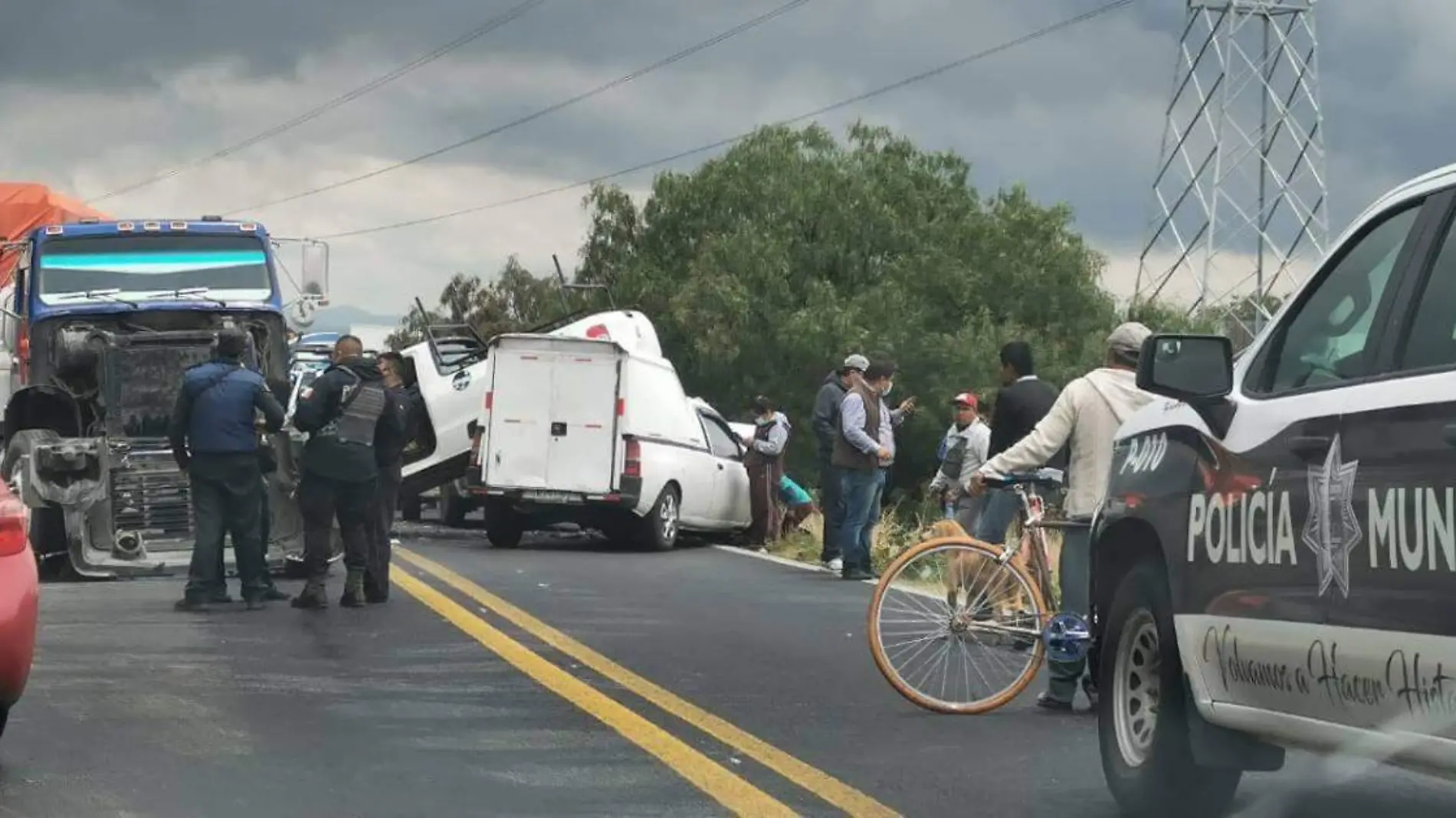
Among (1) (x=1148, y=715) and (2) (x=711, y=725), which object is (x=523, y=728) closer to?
(2) (x=711, y=725)

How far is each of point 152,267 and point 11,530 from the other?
13.2m

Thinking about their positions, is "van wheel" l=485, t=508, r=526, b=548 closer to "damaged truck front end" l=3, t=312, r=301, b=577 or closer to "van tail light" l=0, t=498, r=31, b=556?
"damaged truck front end" l=3, t=312, r=301, b=577

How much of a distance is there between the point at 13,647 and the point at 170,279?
1329 centimetres

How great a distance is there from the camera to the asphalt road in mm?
7441

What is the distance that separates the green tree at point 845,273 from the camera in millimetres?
58625

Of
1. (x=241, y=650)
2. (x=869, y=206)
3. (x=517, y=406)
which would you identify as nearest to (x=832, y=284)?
(x=869, y=206)

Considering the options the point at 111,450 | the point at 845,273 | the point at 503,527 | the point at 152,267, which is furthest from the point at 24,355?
the point at 845,273

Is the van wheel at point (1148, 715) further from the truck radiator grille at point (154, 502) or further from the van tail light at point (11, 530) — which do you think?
the truck radiator grille at point (154, 502)

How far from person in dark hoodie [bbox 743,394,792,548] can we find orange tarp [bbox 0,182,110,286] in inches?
295

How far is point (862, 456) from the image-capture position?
18359 millimetres

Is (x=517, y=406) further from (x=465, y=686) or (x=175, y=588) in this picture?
(x=465, y=686)

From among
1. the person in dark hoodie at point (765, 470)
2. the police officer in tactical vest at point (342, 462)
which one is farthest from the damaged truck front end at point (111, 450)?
the person in dark hoodie at point (765, 470)

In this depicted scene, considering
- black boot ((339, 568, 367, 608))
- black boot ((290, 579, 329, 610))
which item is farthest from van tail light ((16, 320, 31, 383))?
black boot ((339, 568, 367, 608))

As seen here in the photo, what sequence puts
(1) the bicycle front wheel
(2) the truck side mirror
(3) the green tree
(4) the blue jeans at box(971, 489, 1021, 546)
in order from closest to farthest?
1. (2) the truck side mirror
2. (1) the bicycle front wheel
3. (4) the blue jeans at box(971, 489, 1021, 546)
4. (3) the green tree
